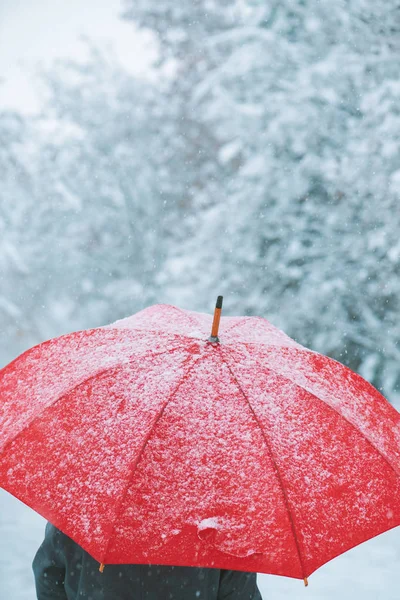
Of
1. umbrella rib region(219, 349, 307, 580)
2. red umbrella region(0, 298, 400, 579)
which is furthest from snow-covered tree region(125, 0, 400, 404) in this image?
umbrella rib region(219, 349, 307, 580)

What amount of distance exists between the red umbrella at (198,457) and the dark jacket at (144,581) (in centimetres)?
29

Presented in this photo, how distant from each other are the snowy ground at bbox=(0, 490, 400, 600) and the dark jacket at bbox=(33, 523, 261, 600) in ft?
5.79

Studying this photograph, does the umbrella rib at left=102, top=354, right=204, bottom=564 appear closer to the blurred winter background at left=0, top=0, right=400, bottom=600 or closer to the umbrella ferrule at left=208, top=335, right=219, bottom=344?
the umbrella ferrule at left=208, top=335, right=219, bottom=344

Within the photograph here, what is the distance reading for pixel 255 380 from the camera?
125 centimetres

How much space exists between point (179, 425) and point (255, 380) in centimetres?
22

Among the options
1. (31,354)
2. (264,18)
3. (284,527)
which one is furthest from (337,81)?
(284,527)

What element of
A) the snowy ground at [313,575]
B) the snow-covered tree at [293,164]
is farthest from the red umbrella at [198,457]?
the snow-covered tree at [293,164]

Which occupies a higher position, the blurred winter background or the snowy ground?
the blurred winter background

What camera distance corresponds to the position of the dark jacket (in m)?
1.27

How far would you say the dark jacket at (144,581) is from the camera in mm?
1271

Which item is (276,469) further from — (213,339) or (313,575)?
(313,575)

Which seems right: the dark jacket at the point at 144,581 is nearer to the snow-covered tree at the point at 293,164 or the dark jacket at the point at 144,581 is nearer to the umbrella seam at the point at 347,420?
the umbrella seam at the point at 347,420

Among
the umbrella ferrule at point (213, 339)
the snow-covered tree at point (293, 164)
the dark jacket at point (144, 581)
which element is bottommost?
the dark jacket at point (144, 581)

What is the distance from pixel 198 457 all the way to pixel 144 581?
0.39 m
